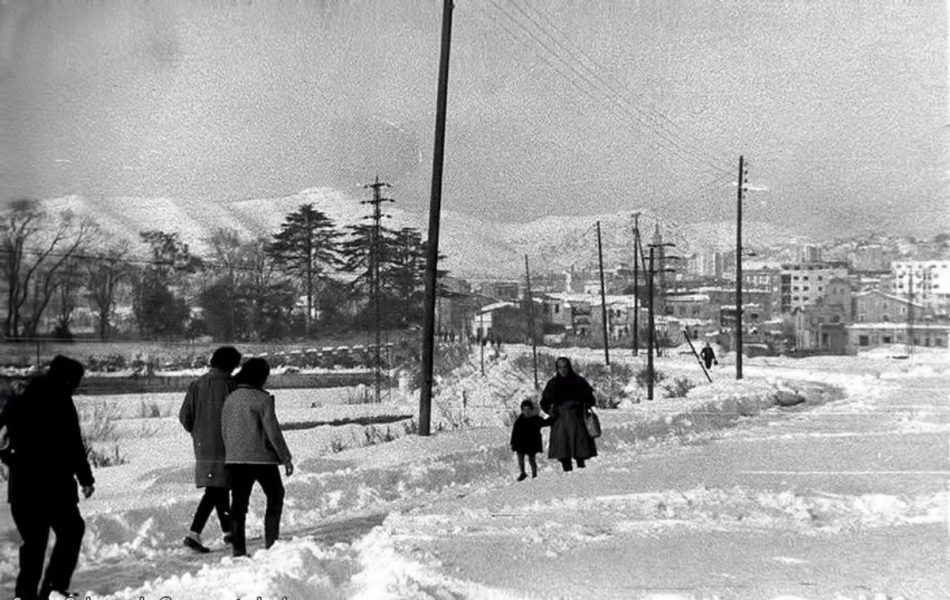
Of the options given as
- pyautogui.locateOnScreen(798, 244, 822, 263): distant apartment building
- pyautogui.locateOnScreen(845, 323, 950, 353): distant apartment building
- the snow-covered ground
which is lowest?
the snow-covered ground

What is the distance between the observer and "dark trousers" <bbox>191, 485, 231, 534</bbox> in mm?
6465

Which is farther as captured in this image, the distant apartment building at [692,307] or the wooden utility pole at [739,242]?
the distant apartment building at [692,307]

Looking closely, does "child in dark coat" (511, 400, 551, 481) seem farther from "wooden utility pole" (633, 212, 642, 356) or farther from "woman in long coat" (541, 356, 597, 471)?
"wooden utility pole" (633, 212, 642, 356)

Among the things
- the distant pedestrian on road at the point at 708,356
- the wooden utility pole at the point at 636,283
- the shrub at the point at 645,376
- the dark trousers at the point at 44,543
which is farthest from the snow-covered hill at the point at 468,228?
the distant pedestrian on road at the point at 708,356

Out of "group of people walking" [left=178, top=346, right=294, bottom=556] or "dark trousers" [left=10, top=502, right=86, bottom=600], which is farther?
"group of people walking" [left=178, top=346, right=294, bottom=556]

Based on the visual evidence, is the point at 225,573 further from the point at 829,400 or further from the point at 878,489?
the point at 829,400

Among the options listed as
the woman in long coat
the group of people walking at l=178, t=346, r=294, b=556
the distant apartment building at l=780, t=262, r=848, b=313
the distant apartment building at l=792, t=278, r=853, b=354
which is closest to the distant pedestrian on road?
the woman in long coat

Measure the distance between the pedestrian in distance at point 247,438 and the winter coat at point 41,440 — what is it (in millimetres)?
1203

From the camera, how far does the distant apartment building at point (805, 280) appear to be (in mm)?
7234

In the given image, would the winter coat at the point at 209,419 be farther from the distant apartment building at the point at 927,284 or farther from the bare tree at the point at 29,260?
the distant apartment building at the point at 927,284

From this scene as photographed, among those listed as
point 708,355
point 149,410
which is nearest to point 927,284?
point 149,410

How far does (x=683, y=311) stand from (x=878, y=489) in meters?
4.70

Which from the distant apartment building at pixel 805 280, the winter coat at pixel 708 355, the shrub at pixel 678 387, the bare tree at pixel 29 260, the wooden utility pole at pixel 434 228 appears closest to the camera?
the bare tree at pixel 29 260

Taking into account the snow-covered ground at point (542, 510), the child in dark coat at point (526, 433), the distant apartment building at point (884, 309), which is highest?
the distant apartment building at point (884, 309)
